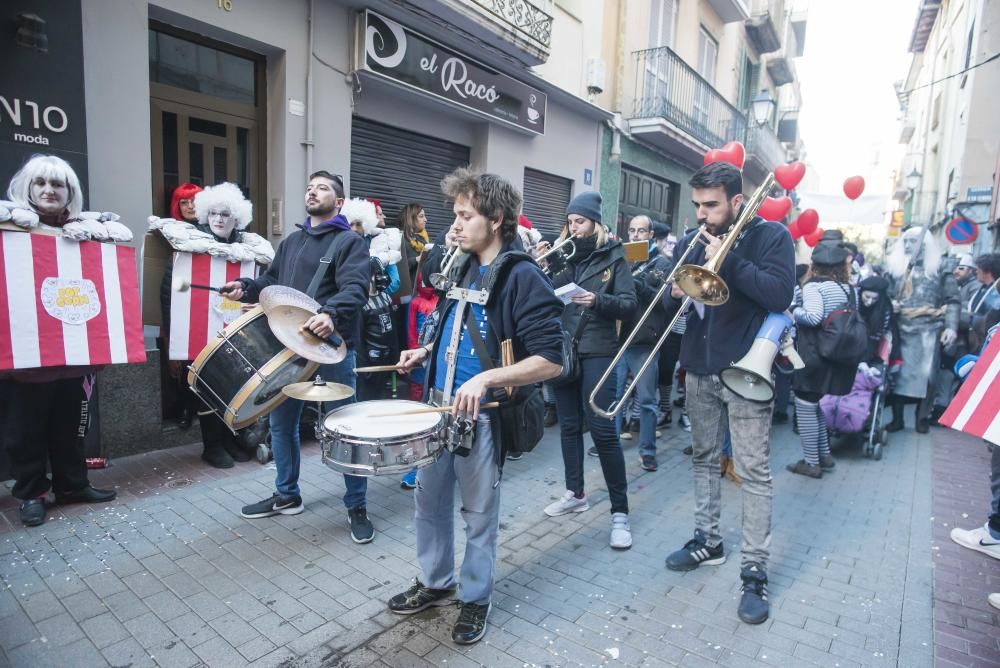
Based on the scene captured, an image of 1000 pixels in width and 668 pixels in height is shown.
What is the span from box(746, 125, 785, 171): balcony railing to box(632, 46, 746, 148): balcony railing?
3.11 meters

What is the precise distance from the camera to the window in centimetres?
1270

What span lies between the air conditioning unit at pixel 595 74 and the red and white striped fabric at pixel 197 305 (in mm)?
7949

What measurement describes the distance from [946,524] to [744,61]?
60.1ft

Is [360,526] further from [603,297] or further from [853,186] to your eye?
[853,186]

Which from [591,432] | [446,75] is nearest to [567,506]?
[591,432]

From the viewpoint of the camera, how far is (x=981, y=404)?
2762 millimetres

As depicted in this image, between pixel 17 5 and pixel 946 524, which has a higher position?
pixel 17 5

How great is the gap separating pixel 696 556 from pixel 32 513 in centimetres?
400

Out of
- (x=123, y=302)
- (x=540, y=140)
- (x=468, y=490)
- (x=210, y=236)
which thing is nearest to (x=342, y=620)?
(x=468, y=490)

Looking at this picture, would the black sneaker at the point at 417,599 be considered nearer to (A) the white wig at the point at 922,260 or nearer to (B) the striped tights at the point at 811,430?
(B) the striped tights at the point at 811,430

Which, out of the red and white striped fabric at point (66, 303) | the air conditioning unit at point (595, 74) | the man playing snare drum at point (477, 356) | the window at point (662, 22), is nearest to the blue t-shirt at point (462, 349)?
the man playing snare drum at point (477, 356)

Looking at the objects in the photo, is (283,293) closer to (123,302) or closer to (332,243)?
(332,243)

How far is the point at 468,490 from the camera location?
276 centimetres

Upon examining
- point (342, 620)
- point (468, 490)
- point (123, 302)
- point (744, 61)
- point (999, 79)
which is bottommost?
point (342, 620)
